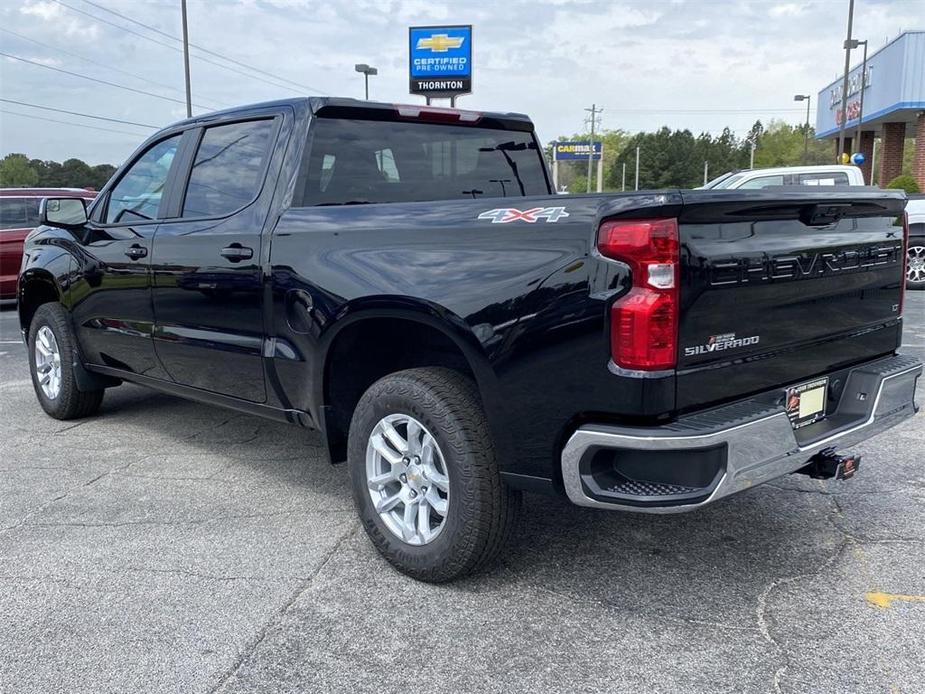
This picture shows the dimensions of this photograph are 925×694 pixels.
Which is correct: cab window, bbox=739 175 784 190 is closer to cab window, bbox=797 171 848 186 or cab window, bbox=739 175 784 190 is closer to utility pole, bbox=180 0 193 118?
cab window, bbox=797 171 848 186

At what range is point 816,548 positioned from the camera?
359cm

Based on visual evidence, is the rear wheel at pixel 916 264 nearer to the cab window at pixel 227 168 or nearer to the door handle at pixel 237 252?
the cab window at pixel 227 168

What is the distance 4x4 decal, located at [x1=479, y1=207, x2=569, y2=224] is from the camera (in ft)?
9.23

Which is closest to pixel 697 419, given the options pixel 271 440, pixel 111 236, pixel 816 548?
pixel 816 548

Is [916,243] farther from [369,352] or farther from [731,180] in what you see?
[369,352]

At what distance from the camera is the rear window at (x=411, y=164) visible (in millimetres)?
3988

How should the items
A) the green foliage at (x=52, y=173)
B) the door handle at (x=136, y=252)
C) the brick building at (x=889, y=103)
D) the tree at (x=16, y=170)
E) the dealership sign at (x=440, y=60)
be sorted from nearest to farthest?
the door handle at (x=136, y=252), the dealership sign at (x=440, y=60), the brick building at (x=889, y=103), the green foliage at (x=52, y=173), the tree at (x=16, y=170)

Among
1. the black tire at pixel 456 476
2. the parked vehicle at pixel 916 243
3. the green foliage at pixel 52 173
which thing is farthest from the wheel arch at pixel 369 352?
the green foliage at pixel 52 173

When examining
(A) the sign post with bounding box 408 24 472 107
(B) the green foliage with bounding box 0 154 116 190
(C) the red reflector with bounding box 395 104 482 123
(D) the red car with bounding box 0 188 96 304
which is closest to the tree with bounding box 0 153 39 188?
(B) the green foliage with bounding box 0 154 116 190

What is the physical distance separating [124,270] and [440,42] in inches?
858

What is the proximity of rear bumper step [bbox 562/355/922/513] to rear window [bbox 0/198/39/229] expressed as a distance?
1164 centimetres

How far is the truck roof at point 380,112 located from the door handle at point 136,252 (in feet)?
2.44

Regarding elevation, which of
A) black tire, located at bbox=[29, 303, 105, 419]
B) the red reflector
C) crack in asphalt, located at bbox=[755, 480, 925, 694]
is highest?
the red reflector

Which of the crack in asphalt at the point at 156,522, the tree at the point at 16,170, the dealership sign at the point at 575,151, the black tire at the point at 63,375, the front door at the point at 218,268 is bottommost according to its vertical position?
the crack in asphalt at the point at 156,522
